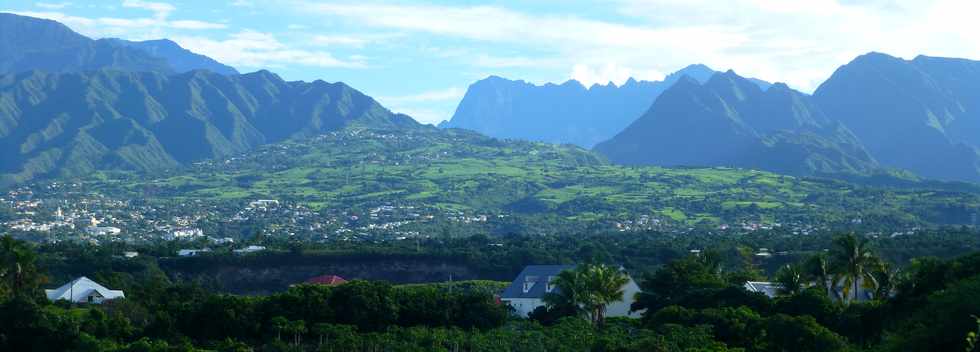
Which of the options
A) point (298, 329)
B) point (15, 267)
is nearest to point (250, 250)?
point (15, 267)

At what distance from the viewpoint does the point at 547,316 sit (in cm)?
7012

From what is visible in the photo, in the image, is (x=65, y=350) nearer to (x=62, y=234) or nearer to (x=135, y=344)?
(x=135, y=344)

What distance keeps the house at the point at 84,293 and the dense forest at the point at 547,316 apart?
3033 mm

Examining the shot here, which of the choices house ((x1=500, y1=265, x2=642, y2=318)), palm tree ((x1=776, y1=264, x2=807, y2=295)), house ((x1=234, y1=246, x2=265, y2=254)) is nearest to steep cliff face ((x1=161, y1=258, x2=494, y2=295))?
house ((x1=234, y1=246, x2=265, y2=254))

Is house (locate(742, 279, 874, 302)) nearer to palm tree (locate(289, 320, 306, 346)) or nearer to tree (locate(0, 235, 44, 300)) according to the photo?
palm tree (locate(289, 320, 306, 346))

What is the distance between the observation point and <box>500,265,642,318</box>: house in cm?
8044

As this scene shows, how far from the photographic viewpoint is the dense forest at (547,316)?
51.2 meters

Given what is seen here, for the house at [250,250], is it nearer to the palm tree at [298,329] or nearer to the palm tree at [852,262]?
the palm tree at [298,329]

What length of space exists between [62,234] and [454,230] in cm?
5532

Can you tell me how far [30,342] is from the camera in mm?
53562

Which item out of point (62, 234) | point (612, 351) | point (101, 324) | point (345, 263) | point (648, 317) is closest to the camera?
point (612, 351)

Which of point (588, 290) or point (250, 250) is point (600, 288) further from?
point (250, 250)

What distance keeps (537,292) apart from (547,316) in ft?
41.8

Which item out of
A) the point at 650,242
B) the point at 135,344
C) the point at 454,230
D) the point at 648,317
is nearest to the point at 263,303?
the point at 135,344
